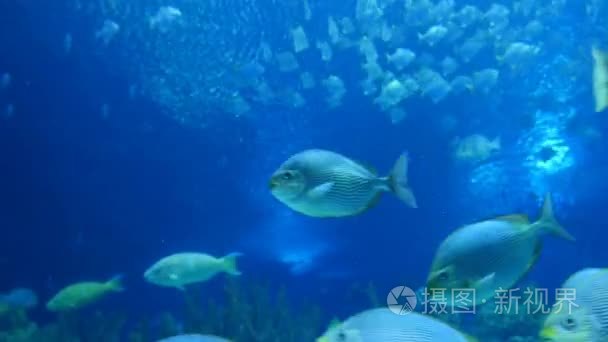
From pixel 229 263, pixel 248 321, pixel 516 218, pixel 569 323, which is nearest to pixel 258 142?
pixel 248 321

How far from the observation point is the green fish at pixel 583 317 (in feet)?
8.15

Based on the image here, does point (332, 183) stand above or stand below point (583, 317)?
above

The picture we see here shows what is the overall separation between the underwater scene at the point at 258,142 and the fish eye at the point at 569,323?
15.5ft

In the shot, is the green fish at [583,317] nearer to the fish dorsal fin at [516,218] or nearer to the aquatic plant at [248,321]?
the fish dorsal fin at [516,218]

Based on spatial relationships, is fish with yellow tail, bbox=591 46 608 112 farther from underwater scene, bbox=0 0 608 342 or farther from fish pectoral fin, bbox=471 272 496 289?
underwater scene, bbox=0 0 608 342

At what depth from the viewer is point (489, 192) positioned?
65.9 feet

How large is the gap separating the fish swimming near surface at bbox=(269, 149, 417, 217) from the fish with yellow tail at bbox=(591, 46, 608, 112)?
4.31 ft

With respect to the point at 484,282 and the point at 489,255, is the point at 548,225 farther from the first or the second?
the point at 484,282

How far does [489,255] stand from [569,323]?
1.76 ft

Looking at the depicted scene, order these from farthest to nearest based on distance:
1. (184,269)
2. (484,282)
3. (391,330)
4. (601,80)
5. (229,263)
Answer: (229,263) < (184,269) < (601,80) < (484,282) < (391,330)

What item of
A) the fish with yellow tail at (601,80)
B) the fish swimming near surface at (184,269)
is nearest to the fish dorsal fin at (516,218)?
the fish with yellow tail at (601,80)

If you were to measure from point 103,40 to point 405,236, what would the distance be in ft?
44.9

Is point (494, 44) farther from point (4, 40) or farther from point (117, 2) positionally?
point (4, 40)

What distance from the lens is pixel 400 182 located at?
2.95 m
